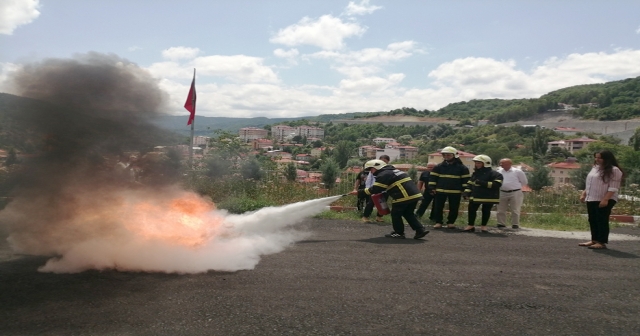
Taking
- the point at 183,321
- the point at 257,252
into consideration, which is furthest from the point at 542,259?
the point at 183,321

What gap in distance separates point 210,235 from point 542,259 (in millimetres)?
5526

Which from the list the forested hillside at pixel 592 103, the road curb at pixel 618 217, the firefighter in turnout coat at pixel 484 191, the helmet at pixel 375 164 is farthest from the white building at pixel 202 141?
the forested hillside at pixel 592 103

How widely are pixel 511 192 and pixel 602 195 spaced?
97.0 inches

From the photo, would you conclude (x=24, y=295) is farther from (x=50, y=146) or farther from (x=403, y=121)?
(x=403, y=121)

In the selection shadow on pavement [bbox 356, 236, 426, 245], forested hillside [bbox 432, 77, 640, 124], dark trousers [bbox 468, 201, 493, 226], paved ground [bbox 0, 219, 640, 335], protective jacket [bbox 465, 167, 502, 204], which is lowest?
shadow on pavement [bbox 356, 236, 426, 245]

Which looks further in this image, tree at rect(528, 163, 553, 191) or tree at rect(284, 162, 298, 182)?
tree at rect(528, 163, 553, 191)

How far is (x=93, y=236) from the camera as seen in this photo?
6.28 m

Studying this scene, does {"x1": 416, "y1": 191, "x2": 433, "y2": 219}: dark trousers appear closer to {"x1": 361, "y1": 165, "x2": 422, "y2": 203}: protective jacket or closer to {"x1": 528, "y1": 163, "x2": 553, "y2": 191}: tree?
{"x1": 361, "y1": 165, "x2": 422, "y2": 203}: protective jacket

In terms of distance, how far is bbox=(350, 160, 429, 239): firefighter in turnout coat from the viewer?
876 centimetres

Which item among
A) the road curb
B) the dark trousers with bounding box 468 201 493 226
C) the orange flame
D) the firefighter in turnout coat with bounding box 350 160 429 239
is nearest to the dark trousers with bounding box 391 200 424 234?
the firefighter in turnout coat with bounding box 350 160 429 239

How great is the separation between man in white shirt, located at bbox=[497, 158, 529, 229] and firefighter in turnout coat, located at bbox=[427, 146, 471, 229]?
1251 millimetres

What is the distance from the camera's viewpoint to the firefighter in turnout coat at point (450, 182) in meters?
9.98

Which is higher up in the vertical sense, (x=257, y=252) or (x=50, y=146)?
(x=50, y=146)

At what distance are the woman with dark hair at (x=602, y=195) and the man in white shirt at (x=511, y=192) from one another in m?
2.20
